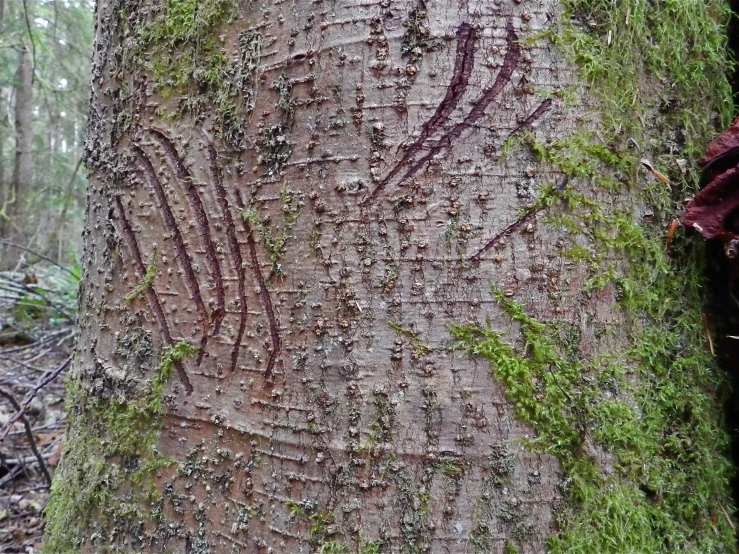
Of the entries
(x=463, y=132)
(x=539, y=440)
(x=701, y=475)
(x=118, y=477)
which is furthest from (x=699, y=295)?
(x=118, y=477)

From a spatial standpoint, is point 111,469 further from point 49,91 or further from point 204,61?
point 49,91

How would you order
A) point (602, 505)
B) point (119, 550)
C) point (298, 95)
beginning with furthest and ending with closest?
point (119, 550) < point (298, 95) < point (602, 505)

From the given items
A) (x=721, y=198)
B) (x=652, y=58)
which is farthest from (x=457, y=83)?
(x=721, y=198)

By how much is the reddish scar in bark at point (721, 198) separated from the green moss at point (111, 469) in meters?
1.02

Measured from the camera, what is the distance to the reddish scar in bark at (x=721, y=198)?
0.98m

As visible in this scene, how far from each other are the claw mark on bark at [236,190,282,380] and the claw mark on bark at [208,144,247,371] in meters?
0.03

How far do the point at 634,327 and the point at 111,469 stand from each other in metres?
1.13

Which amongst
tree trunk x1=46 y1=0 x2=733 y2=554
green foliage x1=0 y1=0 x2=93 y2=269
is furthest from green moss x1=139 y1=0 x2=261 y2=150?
green foliage x1=0 y1=0 x2=93 y2=269

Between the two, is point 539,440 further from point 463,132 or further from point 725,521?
point 463,132

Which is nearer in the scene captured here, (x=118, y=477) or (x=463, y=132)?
(x=463, y=132)

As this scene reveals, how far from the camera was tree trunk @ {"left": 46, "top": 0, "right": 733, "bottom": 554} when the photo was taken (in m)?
0.94

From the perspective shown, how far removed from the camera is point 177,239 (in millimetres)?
1158

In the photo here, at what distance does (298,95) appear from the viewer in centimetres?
104

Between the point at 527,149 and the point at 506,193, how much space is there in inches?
3.5
